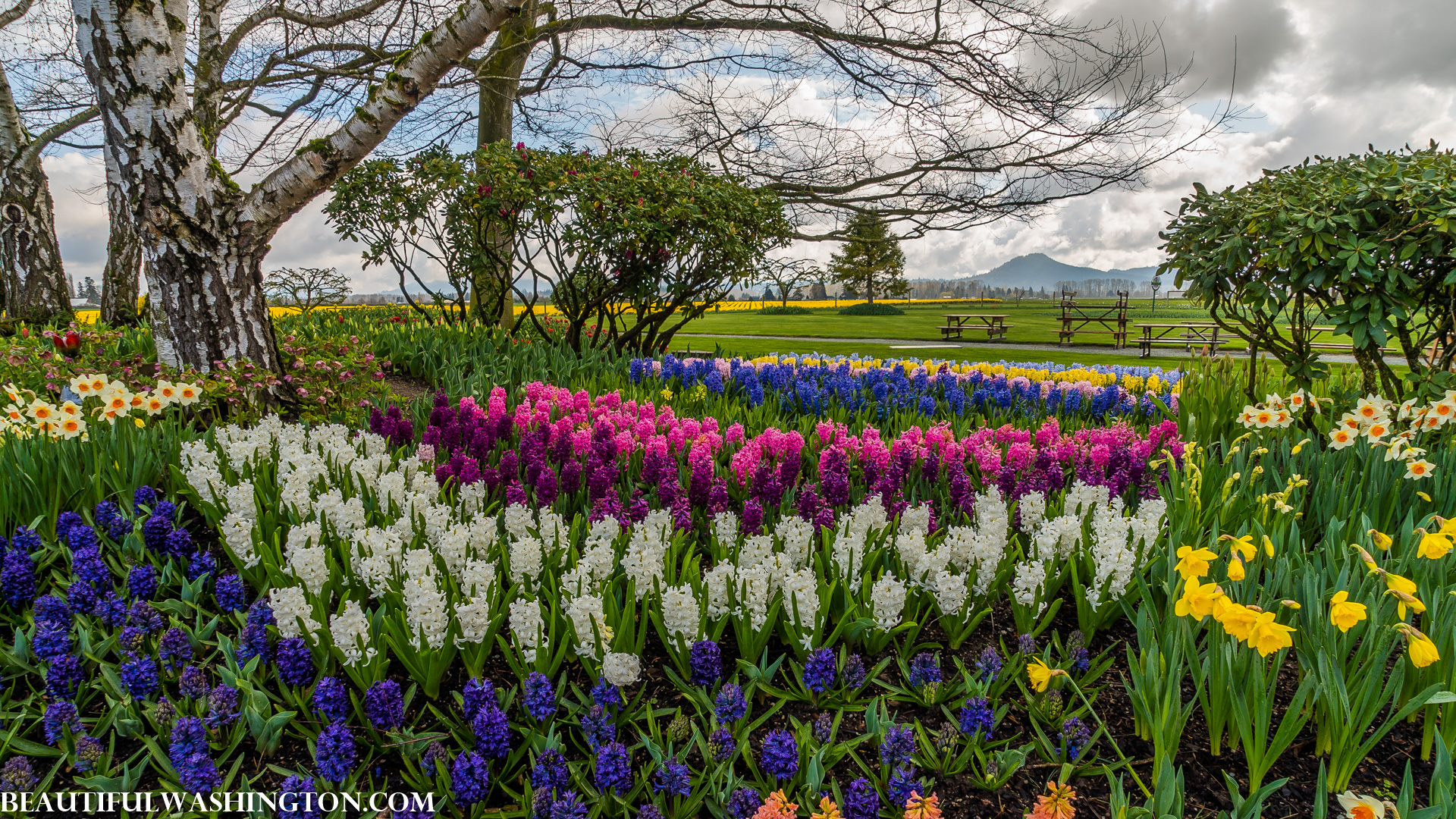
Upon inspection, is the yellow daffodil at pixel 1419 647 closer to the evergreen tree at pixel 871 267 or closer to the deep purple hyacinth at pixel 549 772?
the deep purple hyacinth at pixel 549 772

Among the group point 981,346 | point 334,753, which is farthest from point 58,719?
point 981,346

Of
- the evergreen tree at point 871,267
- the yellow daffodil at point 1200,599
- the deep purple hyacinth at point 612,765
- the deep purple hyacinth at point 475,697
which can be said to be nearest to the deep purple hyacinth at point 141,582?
the deep purple hyacinth at point 475,697

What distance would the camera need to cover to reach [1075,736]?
6.34ft

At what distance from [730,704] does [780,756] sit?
0.20 m

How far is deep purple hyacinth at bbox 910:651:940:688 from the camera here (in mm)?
2092

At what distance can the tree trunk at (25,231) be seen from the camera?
37.8 feet

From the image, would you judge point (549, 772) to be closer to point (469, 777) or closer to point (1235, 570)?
point (469, 777)

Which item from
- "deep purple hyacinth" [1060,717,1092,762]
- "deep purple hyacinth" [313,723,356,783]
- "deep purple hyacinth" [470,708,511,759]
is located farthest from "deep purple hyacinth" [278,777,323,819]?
"deep purple hyacinth" [1060,717,1092,762]

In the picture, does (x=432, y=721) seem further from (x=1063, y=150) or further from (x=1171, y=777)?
(x=1063, y=150)

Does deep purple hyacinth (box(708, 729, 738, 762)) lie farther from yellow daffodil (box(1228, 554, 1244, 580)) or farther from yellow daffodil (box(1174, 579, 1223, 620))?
yellow daffodil (box(1228, 554, 1244, 580))

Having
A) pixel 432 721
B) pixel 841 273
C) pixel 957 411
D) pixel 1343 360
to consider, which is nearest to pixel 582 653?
pixel 432 721

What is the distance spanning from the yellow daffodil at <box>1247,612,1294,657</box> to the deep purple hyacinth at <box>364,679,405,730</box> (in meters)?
1.91

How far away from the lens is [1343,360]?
A: 1424 cm

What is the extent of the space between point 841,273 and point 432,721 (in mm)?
43679
